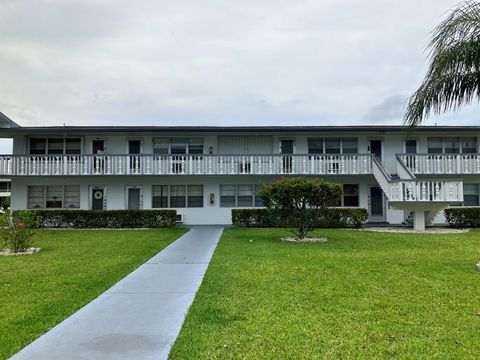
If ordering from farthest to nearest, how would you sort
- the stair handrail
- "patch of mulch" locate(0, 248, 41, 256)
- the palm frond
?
the stair handrail, "patch of mulch" locate(0, 248, 41, 256), the palm frond

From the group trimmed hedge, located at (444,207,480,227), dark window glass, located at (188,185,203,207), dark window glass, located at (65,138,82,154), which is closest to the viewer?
trimmed hedge, located at (444,207,480,227)

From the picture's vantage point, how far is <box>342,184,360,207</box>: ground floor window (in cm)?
2408

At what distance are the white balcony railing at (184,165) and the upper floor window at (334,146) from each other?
164 centimetres

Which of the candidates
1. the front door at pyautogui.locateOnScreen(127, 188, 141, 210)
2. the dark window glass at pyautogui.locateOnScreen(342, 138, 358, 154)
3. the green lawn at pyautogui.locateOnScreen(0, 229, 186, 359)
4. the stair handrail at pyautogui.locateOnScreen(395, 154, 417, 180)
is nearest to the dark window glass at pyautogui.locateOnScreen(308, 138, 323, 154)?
the dark window glass at pyautogui.locateOnScreen(342, 138, 358, 154)

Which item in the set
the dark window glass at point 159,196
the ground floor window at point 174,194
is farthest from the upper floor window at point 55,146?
the ground floor window at point 174,194

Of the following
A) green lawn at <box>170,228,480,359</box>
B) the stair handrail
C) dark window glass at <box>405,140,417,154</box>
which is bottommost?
green lawn at <box>170,228,480,359</box>

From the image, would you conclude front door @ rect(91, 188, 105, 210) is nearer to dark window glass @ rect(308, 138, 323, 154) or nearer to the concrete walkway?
dark window glass @ rect(308, 138, 323, 154)

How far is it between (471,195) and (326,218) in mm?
9451

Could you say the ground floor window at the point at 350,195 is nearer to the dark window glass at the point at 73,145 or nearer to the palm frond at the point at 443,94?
the palm frond at the point at 443,94

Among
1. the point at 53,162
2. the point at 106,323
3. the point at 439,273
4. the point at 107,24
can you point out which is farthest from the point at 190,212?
the point at 106,323

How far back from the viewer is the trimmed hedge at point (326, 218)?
828 inches

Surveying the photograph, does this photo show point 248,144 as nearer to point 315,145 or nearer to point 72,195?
point 315,145

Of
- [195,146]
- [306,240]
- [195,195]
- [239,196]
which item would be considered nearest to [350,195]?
[239,196]

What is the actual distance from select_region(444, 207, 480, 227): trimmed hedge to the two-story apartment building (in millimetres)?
1228
